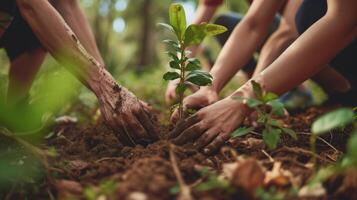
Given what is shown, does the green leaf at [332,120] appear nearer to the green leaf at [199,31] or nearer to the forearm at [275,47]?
the green leaf at [199,31]

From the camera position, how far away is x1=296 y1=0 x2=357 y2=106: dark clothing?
7.54 feet

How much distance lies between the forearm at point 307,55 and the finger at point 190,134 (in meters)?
0.23

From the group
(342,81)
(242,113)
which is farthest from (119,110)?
(342,81)

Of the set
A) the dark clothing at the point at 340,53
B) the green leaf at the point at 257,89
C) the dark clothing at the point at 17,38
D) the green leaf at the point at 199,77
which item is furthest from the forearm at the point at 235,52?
the dark clothing at the point at 17,38

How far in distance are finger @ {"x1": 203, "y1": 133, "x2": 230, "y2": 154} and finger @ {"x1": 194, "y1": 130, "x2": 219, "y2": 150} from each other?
18mm

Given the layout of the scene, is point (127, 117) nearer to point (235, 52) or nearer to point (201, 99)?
point (201, 99)

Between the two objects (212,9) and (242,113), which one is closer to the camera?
(242,113)

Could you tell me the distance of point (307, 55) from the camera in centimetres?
143

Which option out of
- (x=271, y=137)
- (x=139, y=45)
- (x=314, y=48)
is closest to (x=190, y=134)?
(x=271, y=137)

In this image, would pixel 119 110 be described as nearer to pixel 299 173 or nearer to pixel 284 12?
pixel 299 173

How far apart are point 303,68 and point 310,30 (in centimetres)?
14

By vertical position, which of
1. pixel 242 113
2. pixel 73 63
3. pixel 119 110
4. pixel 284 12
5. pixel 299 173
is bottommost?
pixel 299 173

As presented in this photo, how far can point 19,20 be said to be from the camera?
7.81 ft

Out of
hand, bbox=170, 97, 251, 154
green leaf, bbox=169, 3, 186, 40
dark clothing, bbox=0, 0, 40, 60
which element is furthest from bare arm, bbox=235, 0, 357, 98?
dark clothing, bbox=0, 0, 40, 60
